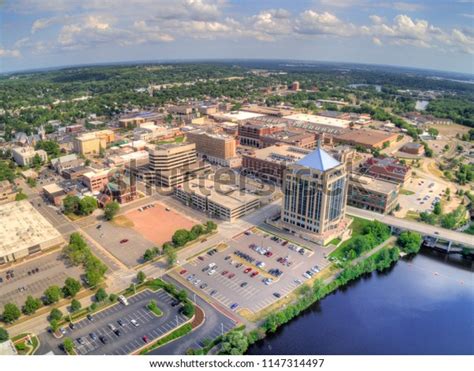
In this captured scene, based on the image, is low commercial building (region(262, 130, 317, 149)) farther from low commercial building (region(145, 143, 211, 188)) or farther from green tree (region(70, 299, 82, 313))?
green tree (region(70, 299, 82, 313))

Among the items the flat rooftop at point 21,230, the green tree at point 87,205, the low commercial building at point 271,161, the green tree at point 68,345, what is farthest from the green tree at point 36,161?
the green tree at point 68,345

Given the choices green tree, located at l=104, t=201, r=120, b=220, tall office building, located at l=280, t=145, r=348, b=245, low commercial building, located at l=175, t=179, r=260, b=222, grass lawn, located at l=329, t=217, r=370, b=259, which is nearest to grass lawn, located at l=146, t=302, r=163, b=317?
low commercial building, located at l=175, t=179, r=260, b=222

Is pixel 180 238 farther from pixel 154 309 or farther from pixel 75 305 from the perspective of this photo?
pixel 75 305

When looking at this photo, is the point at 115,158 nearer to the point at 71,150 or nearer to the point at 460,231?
the point at 71,150

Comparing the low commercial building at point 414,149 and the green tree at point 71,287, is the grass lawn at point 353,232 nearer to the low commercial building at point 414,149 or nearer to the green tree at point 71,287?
the green tree at point 71,287

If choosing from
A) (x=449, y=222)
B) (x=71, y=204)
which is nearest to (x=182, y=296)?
(x=71, y=204)

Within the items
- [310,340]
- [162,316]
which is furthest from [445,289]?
[162,316]

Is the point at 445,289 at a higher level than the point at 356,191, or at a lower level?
lower
